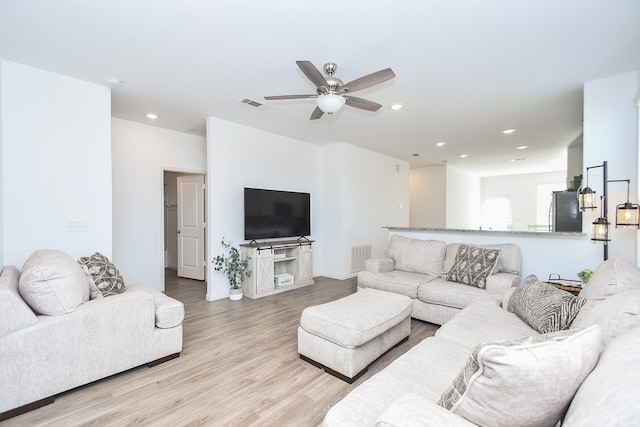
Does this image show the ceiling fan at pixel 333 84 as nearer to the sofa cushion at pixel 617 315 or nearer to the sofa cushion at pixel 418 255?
the sofa cushion at pixel 617 315

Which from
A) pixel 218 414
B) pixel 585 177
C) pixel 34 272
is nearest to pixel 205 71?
pixel 34 272

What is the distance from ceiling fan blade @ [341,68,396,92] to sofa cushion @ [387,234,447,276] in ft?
7.78

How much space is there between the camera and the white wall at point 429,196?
320 inches

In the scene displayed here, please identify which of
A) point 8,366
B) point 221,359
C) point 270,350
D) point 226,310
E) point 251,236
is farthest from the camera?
point 251,236

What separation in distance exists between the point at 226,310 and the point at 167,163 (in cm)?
267

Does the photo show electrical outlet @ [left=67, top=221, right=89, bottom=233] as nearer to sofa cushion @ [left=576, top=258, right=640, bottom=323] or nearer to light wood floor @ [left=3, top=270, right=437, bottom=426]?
light wood floor @ [left=3, top=270, right=437, bottom=426]

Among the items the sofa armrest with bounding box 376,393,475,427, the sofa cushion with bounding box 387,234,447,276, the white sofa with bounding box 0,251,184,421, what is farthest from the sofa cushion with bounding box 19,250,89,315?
the sofa cushion with bounding box 387,234,447,276

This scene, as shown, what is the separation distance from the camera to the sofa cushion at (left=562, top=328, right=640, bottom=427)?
592 mm

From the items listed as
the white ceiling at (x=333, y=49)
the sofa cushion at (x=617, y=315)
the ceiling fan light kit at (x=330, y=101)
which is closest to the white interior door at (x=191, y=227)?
the white ceiling at (x=333, y=49)

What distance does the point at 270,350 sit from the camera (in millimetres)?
2617

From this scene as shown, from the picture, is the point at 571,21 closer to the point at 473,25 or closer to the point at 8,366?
the point at 473,25

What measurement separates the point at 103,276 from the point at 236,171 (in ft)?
7.86

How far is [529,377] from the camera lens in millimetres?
776

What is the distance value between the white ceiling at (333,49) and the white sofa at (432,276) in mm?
1868
